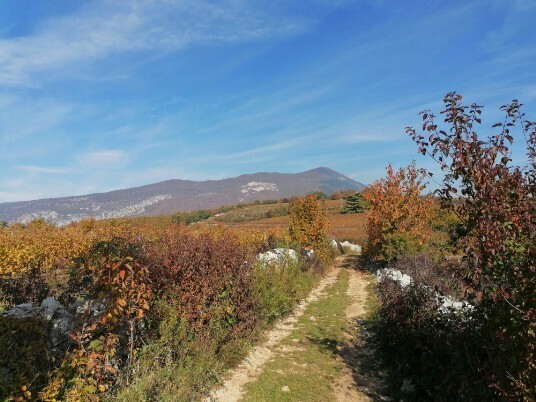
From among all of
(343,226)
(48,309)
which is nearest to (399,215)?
(48,309)

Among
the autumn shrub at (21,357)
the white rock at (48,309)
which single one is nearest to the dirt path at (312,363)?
the autumn shrub at (21,357)

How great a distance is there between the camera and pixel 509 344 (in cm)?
333

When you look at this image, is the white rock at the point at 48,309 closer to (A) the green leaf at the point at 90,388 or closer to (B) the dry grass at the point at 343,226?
(A) the green leaf at the point at 90,388

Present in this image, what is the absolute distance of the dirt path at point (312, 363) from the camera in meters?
6.02

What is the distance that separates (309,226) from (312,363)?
13.5m

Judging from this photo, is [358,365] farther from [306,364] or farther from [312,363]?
[306,364]

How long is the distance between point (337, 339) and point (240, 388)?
11.5ft

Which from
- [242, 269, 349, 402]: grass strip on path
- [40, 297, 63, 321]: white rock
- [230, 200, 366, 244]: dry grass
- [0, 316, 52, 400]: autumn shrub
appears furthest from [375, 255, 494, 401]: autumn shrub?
[230, 200, 366, 244]: dry grass

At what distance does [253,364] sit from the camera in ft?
23.7

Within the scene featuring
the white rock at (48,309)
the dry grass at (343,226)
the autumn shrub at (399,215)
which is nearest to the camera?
the white rock at (48,309)

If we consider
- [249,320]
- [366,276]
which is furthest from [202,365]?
[366,276]

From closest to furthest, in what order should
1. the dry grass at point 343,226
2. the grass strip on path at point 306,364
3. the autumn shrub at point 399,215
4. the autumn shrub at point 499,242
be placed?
1. the autumn shrub at point 499,242
2. the grass strip on path at point 306,364
3. the autumn shrub at point 399,215
4. the dry grass at point 343,226

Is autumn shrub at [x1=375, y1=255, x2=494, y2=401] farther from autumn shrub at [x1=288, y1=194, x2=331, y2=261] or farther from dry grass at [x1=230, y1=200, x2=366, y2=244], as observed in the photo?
dry grass at [x1=230, y1=200, x2=366, y2=244]

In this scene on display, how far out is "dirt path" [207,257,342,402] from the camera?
5.89 meters
